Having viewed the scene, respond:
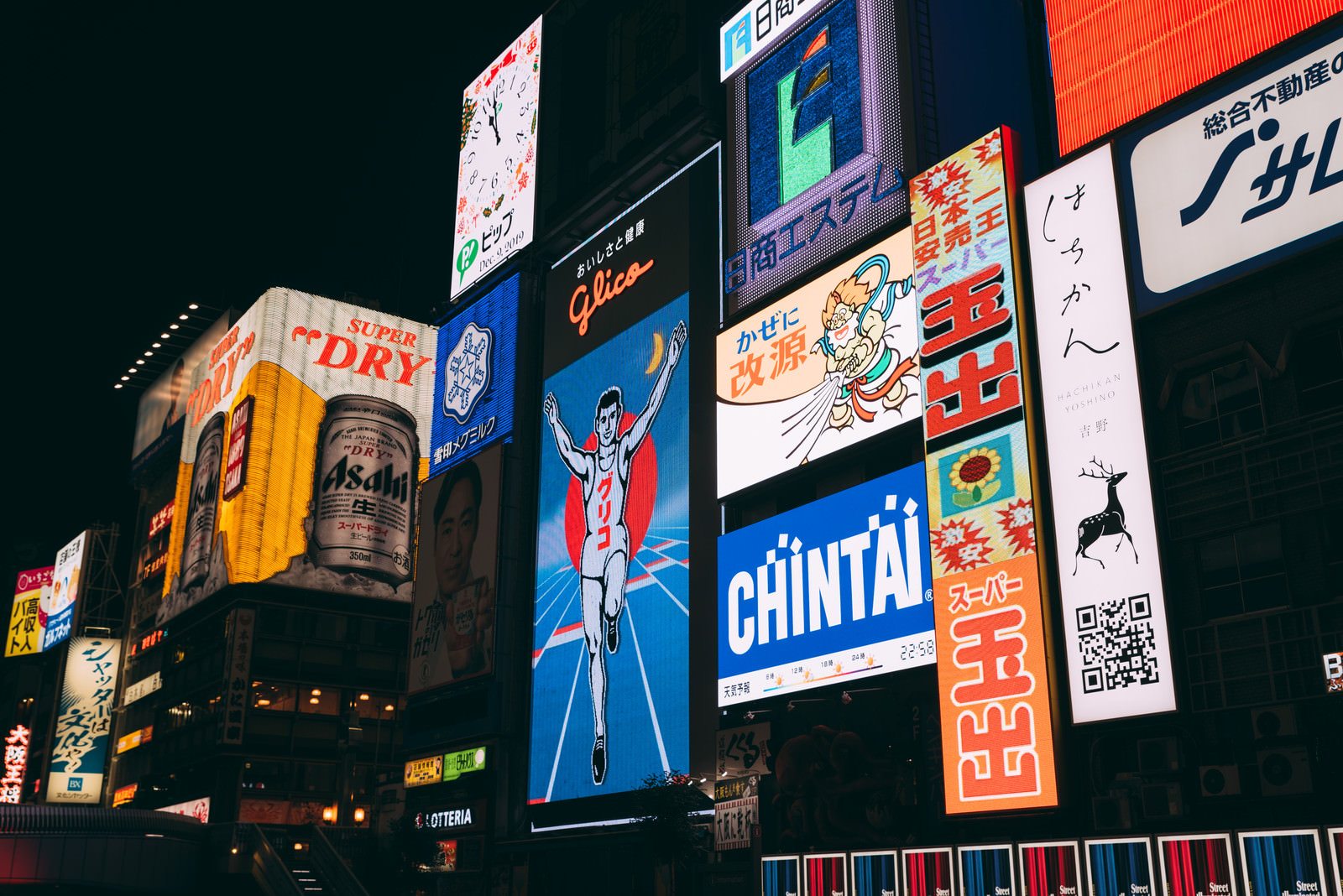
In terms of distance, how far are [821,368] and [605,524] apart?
11.5 metres

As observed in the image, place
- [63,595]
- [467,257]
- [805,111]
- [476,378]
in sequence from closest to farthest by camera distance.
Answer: [805,111]
[476,378]
[467,257]
[63,595]

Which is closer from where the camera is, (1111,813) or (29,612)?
(1111,813)

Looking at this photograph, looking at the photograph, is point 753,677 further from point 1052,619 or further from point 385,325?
point 385,325

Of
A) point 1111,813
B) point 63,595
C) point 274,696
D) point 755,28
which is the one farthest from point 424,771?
point 63,595

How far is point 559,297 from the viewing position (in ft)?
153

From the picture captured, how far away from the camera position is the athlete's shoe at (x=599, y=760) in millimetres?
A: 37562

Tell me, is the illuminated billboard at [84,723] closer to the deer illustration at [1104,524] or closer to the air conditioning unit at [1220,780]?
the deer illustration at [1104,524]

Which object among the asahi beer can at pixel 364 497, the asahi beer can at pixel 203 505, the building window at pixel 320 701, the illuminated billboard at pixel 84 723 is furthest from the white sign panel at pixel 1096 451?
the illuminated billboard at pixel 84 723

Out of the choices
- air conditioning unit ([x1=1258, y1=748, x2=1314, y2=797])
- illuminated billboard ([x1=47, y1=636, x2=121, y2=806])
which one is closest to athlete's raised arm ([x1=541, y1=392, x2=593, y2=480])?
air conditioning unit ([x1=1258, y1=748, x2=1314, y2=797])

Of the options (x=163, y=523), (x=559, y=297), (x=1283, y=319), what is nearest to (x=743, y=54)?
(x=559, y=297)

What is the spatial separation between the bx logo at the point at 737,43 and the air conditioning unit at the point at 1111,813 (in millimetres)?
27240

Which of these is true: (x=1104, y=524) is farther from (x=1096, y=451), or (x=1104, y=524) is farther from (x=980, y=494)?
(x=980, y=494)

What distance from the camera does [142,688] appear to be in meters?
84.8

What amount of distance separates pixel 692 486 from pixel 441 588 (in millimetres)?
16566
